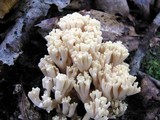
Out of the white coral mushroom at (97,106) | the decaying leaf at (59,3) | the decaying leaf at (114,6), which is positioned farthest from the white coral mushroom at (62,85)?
the decaying leaf at (114,6)

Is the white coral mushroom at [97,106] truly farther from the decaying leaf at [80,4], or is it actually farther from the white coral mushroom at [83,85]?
the decaying leaf at [80,4]

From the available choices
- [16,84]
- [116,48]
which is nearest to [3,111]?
[16,84]

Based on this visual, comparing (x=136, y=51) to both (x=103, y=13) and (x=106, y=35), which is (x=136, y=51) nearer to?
(x=106, y=35)

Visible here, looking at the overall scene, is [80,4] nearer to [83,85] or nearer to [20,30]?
[20,30]

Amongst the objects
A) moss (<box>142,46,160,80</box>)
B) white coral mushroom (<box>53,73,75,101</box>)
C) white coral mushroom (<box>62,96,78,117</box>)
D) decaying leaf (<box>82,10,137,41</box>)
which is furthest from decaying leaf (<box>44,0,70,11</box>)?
white coral mushroom (<box>62,96,78,117</box>)

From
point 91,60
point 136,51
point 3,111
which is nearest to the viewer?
point 91,60
